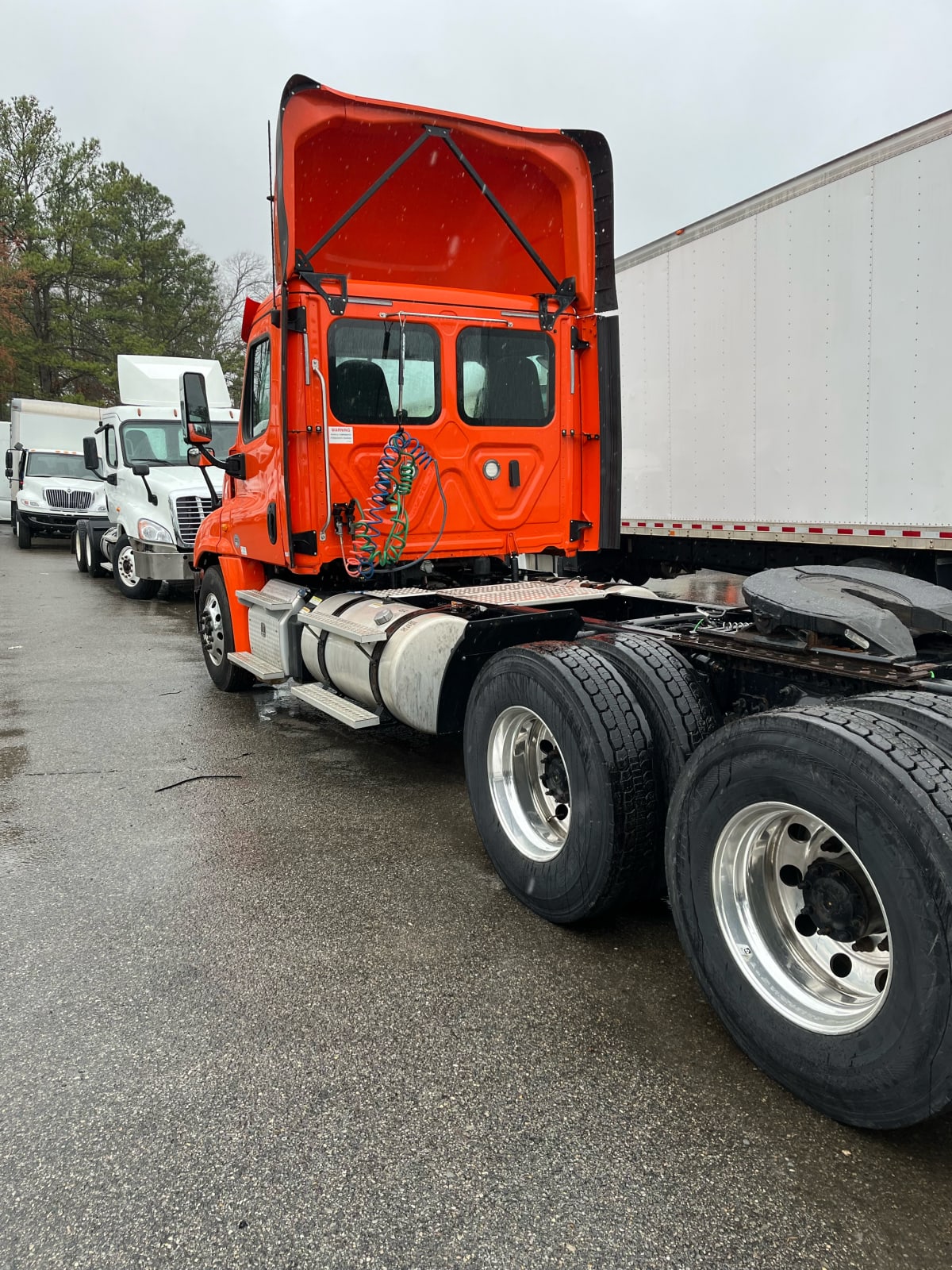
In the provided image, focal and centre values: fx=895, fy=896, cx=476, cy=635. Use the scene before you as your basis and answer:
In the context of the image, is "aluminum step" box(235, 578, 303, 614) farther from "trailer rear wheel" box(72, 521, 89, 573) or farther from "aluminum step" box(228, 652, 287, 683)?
"trailer rear wheel" box(72, 521, 89, 573)

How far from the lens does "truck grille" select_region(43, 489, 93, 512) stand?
2081 cm

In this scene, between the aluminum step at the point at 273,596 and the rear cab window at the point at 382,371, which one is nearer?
the rear cab window at the point at 382,371

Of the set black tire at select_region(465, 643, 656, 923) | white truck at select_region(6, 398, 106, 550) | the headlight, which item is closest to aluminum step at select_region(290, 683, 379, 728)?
black tire at select_region(465, 643, 656, 923)

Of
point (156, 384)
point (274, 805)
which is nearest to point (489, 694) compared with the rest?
point (274, 805)

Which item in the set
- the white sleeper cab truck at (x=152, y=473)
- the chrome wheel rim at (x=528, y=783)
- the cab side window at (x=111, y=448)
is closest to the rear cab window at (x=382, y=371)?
the chrome wheel rim at (x=528, y=783)

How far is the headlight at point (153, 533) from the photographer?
40.5 feet

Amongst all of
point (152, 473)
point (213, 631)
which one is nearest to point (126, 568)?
point (152, 473)

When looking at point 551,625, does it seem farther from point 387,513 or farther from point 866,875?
point 866,875

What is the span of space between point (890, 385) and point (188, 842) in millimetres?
5432

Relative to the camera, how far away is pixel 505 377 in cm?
573

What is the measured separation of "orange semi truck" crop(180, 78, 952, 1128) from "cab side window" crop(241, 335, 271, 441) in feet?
0.14

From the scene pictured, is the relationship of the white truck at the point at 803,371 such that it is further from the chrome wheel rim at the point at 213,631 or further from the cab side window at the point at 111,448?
the cab side window at the point at 111,448

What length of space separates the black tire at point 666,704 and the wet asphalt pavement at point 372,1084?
2.07ft

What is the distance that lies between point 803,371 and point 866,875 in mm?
5592
